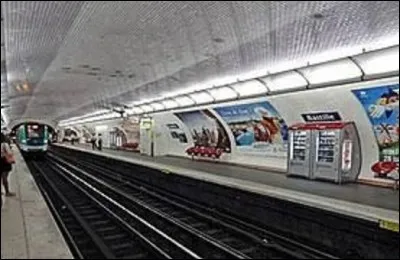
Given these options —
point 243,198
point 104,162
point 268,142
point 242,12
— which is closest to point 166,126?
point 104,162

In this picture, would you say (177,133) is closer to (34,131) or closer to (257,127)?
(257,127)

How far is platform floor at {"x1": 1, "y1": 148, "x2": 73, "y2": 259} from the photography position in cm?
455

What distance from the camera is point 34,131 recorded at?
86.0 ft

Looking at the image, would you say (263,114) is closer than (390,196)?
No

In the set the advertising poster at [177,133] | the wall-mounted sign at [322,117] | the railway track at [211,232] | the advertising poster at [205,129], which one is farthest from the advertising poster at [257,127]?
the advertising poster at [177,133]

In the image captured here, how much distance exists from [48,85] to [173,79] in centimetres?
389

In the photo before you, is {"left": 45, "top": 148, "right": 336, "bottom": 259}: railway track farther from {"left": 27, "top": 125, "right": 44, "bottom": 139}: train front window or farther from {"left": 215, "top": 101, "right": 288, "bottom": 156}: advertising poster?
{"left": 27, "top": 125, "right": 44, "bottom": 139}: train front window

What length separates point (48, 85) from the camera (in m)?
12.5

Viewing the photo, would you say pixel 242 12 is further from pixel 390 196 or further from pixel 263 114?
pixel 263 114

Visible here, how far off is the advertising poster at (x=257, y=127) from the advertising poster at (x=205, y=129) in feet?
2.85

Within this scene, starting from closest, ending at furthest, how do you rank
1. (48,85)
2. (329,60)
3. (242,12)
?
(242,12) → (329,60) → (48,85)

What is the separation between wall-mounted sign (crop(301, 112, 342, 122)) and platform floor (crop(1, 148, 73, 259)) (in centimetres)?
788

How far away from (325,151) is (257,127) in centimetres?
351

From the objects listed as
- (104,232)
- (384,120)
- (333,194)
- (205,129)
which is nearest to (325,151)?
(384,120)
